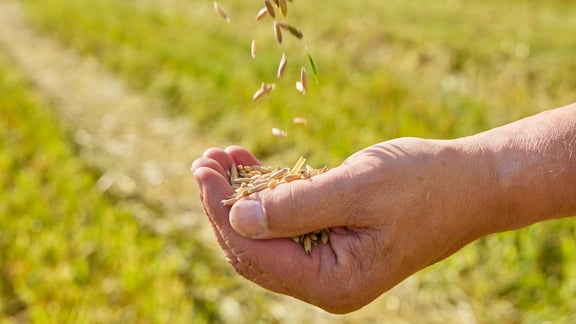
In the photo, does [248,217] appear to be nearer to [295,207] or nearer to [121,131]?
[295,207]

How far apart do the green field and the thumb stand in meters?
1.47

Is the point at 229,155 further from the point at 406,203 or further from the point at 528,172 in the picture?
the point at 528,172

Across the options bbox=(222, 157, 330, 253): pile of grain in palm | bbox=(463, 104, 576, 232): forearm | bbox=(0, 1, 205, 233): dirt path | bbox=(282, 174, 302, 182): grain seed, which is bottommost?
bbox=(0, 1, 205, 233): dirt path

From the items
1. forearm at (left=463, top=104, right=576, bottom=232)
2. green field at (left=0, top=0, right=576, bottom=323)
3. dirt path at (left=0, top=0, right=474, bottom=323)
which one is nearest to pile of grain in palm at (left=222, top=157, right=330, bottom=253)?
forearm at (left=463, top=104, right=576, bottom=232)

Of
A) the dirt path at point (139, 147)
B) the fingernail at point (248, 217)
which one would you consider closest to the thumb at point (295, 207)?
the fingernail at point (248, 217)

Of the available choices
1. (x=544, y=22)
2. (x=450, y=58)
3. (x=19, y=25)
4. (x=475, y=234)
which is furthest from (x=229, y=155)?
(x=19, y=25)

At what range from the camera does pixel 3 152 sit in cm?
494

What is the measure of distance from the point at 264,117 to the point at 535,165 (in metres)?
3.96

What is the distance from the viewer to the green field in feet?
11.4

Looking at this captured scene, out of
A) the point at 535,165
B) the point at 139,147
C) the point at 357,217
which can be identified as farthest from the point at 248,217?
the point at 139,147

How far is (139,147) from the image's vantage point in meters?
5.79

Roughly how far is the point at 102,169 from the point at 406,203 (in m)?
3.64

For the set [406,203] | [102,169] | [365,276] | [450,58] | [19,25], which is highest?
[406,203]

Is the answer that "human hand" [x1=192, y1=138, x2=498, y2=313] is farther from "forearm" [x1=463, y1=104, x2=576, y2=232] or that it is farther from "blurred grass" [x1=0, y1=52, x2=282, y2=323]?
"blurred grass" [x1=0, y1=52, x2=282, y2=323]
